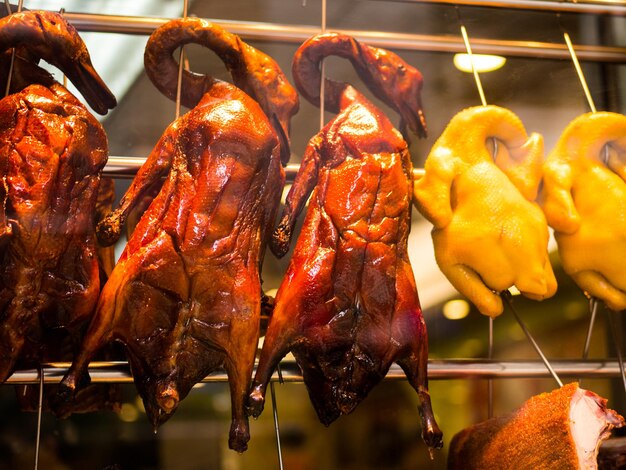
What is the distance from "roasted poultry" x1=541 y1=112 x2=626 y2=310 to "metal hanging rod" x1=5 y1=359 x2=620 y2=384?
25 centimetres

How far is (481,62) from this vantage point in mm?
3531

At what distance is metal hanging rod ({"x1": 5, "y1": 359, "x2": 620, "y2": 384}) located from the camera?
6.41 ft

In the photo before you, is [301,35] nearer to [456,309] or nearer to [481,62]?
[481,62]

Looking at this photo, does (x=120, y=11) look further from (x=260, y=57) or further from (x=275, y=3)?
(x=260, y=57)

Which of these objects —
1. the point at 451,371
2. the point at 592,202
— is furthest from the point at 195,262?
the point at 592,202

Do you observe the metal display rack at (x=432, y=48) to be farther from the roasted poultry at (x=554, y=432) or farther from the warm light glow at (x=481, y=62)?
the warm light glow at (x=481, y=62)

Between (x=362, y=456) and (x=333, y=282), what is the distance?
1.54 meters

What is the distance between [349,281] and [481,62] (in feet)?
6.61

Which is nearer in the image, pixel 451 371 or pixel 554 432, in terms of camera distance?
pixel 554 432

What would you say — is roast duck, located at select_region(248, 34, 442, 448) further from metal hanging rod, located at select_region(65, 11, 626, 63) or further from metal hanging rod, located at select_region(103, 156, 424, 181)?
metal hanging rod, located at select_region(65, 11, 626, 63)

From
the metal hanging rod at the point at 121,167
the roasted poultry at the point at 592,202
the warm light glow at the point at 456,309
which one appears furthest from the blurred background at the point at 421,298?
the metal hanging rod at the point at 121,167

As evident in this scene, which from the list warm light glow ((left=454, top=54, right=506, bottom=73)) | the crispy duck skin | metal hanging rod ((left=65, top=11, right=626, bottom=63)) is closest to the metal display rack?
metal hanging rod ((left=65, top=11, right=626, bottom=63))

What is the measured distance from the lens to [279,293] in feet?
6.30

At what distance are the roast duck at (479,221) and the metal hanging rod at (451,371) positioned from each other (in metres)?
0.19
